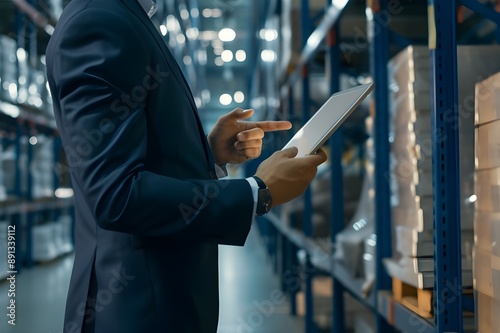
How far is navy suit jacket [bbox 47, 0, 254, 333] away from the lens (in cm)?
119

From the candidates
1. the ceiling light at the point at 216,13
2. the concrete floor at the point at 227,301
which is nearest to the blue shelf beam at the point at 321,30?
the concrete floor at the point at 227,301

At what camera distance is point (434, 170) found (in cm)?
173

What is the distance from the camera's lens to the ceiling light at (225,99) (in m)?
26.5

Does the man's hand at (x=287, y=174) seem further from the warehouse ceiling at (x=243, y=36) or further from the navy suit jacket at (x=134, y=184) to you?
the warehouse ceiling at (x=243, y=36)

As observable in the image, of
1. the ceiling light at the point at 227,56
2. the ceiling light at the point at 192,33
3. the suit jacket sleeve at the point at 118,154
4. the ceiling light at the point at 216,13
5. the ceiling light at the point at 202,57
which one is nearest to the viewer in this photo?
the suit jacket sleeve at the point at 118,154

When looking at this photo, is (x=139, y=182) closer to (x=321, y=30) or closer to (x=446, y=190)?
(x=446, y=190)

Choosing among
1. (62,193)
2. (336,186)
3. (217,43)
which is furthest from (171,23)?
(217,43)

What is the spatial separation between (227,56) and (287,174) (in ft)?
75.0

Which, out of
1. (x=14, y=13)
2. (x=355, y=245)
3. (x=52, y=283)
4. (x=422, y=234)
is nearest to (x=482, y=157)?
(x=422, y=234)

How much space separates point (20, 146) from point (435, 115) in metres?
6.95

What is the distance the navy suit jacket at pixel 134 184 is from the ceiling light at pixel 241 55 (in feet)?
71.3

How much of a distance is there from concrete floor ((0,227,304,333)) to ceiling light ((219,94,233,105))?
18043 mm

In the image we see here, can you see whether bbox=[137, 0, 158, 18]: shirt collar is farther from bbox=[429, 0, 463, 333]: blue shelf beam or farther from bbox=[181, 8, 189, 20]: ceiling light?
bbox=[181, 8, 189, 20]: ceiling light

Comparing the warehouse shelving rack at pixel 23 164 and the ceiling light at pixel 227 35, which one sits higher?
the ceiling light at pixel 227 35
